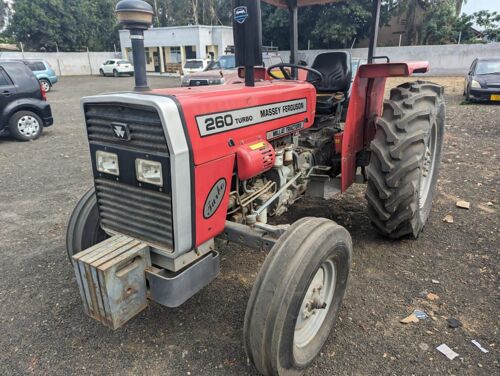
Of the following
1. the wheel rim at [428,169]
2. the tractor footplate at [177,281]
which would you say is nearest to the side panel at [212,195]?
the tractor footplate at [177,281]

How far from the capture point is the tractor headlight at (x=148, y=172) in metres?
2.04

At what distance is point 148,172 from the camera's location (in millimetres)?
2100

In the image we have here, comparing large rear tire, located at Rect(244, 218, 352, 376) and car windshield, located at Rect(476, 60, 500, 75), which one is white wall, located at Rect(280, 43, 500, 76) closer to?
car windshield, located at Rect(476, 60, 500, 75)

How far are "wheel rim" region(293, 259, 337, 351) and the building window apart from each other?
108ft

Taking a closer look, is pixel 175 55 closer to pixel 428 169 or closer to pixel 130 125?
pixel 428 169

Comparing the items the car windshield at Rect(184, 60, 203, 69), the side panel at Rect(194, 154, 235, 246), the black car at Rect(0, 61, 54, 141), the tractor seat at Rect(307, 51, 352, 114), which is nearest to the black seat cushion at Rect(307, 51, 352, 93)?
Result: the tractor seat at Rect(307, 51, 352, 114)

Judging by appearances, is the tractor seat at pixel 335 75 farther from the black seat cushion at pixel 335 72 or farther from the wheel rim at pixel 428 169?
the wheel rim at pixel 428 169

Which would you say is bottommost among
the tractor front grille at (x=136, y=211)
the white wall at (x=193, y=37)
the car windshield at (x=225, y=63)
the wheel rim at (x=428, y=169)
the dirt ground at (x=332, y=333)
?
the dirt ground at (x=332, y=333)

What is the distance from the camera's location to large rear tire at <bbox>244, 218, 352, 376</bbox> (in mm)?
1928

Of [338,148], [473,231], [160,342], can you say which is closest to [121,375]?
[160,342]

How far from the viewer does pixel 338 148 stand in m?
3.57

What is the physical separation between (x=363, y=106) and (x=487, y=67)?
33.6 feet

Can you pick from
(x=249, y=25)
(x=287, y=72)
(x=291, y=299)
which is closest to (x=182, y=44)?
(x=287, y=72)

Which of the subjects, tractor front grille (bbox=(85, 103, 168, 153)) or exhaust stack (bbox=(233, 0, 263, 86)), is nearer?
tractor front grille (bbox=(85, 103, 168, 153))
